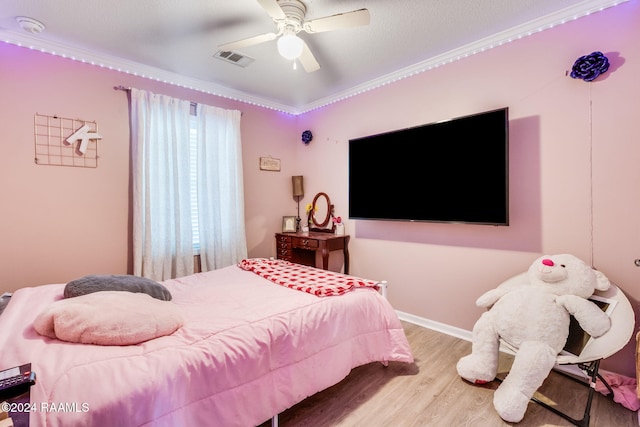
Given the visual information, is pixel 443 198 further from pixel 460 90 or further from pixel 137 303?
pixel 137 303

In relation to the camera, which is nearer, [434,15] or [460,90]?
[434,15]

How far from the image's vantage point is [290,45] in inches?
77.2

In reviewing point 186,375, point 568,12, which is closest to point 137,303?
point 186,375

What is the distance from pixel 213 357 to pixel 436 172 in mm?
2345

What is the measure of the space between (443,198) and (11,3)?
3519mm

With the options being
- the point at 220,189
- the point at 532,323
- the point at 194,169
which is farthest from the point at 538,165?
the point at 194,169

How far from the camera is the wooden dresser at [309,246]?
11.4 ft

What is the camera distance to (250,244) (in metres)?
3.98

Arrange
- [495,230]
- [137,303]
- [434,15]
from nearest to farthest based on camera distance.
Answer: [137,303] < [434,15] < [495,230]

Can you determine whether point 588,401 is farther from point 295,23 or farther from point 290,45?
point 295,23

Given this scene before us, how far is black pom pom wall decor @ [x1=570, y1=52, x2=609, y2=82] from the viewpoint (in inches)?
79.6

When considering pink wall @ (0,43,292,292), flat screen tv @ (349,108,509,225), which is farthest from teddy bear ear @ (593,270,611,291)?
pink wall @ (0,43,292,292)

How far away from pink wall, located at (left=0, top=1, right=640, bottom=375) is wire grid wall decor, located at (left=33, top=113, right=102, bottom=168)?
62 mm

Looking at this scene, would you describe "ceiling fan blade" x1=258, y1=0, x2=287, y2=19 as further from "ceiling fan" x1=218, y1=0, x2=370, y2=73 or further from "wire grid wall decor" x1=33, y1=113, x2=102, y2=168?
"wire grid wall decor" x1=33, y1=113, x2=102, y2=168
